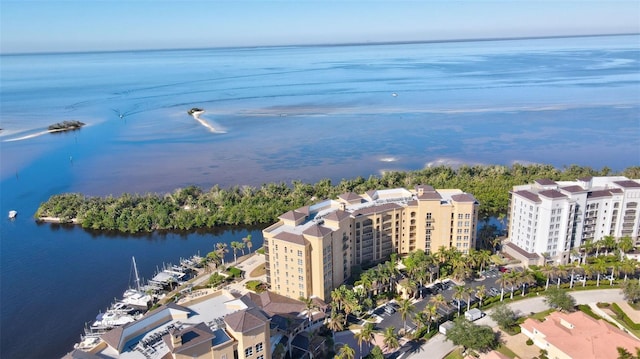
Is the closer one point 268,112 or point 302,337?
point 302,337

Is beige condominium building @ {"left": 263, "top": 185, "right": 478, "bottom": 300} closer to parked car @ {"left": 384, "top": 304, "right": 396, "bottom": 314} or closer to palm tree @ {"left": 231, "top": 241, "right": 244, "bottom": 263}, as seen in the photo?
parked car @ {"left": 384, "top": 304, "right": 396, "bottom": 314}

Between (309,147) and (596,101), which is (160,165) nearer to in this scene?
(309,147)

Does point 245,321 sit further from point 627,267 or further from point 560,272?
point 627,267

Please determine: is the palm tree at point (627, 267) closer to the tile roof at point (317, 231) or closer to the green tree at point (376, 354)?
the green tree at point (376, 354)

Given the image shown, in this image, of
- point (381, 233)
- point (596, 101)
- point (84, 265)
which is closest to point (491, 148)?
point (381, 233)

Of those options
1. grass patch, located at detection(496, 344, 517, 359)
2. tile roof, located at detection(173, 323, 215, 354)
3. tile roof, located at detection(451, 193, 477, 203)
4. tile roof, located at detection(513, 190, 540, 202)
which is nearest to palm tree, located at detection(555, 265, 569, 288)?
tile roof, located at detection(513, 190, 540, 202)
